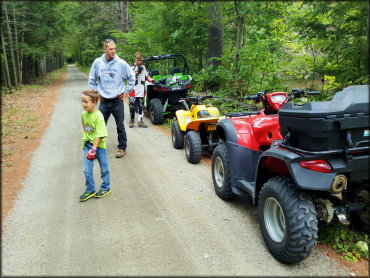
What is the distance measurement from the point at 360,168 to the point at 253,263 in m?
1.27

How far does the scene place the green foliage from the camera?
2619 millimetres

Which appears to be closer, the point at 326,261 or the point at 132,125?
the point at 326,261

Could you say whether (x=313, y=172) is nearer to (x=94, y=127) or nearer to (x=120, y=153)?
(x=94, y=127)

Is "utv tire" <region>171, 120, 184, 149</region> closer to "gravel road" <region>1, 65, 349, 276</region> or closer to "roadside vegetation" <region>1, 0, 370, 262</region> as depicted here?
"gravel road" <region>1, 65, 349, 276</region>

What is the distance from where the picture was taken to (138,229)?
10.6 ft

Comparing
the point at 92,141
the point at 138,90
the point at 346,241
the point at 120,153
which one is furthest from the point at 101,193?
the point at 138,90

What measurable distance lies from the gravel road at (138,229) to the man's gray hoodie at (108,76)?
145cm

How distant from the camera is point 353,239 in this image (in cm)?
281

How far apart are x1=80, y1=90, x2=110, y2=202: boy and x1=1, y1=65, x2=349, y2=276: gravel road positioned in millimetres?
184

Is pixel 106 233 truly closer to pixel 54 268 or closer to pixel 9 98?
pixel 54 268

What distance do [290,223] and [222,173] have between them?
5.41ft

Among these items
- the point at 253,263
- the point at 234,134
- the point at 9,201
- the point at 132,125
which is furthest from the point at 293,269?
the point at 132,125

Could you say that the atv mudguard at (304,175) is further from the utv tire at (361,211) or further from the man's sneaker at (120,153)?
the man's sneaker at (120,153)

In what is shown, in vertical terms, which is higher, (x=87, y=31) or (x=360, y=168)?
(x=87, y=31)
